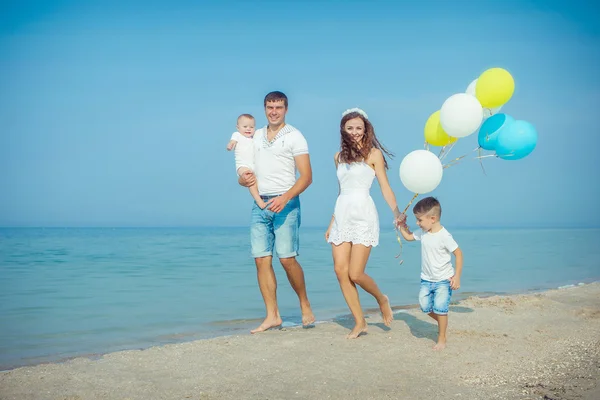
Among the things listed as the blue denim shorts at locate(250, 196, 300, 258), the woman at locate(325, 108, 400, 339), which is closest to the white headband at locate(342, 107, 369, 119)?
the woman at locate(325, 108, 400, 339)

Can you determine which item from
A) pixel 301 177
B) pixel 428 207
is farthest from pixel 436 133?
pixel 301 177

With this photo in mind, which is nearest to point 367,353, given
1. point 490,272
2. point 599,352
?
point 599,352

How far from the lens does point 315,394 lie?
3641 mm

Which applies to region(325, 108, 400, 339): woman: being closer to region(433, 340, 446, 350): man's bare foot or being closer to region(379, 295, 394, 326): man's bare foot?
region(379, 295, 394, 326): man's bare foot

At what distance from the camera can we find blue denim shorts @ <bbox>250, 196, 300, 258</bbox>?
5.58 metres

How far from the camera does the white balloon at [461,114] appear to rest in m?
5.06

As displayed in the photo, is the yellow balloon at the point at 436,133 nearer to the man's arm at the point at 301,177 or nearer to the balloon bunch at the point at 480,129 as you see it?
the balloon bunch at the point at 480,129

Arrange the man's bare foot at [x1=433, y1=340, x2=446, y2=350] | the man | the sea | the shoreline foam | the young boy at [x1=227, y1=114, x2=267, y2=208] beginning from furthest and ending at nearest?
the sea < the young boy at [x1=227, y1=114, x2=267, y2=208] < the man < the shoreline foam < the man's bare foot at [x1=433, y1=340, x2=446, y2=350]

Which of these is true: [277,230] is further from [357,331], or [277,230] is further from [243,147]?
[357,331]

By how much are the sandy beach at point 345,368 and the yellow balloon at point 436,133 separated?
75.9 inches

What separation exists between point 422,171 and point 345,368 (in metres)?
1.91

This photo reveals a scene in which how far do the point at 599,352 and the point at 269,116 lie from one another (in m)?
3.69

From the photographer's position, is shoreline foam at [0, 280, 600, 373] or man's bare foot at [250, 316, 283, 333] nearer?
shoreline foam at [0, 280, 600, 373]

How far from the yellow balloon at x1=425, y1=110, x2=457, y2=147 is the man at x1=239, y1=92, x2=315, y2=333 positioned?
127 centimetres
